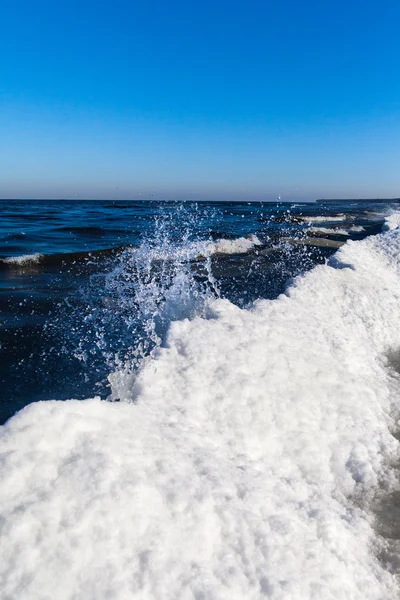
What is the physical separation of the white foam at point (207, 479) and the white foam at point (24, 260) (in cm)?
969

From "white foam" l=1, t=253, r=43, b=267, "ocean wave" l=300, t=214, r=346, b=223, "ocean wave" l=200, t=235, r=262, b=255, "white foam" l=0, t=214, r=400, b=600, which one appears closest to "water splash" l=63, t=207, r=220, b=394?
"white foam" l=0, t=214, r=400, b=600

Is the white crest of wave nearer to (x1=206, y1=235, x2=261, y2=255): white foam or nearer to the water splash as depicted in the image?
(x1=206, y1=235, x2=261, y2=255): white foam

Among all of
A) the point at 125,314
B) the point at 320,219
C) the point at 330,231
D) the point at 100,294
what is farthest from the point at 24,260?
the point at 320,219

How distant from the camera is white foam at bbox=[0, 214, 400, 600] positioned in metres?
1.74

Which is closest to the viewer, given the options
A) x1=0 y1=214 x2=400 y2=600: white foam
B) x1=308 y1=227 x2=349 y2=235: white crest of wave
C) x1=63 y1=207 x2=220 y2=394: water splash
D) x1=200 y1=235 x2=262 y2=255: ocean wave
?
x1=0 y1=214 x2=400 y2=600: white foam

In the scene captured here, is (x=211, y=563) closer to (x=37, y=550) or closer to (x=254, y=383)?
(x=37, y=550)

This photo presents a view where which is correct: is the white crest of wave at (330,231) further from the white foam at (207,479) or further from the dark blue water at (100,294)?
the white foam at (207,479)

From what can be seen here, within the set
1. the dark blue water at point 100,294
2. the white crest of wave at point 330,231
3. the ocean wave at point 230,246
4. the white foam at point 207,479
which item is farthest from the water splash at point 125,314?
the white crest of wave at point 330,231

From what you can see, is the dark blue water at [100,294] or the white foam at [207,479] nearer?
the white foam at [207,479]

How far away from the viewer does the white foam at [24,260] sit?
12.2m

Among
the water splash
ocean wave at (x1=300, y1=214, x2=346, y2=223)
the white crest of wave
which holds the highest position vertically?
ocean wave at (x1=300, y1=214, x2=346, y2=223)

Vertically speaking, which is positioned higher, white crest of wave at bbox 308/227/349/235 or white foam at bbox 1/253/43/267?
white crest of wave at bbox 308/227/349/235

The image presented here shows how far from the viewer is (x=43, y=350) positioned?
5387 millimetres

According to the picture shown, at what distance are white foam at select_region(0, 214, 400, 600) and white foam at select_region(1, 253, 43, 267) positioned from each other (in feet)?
31.8
